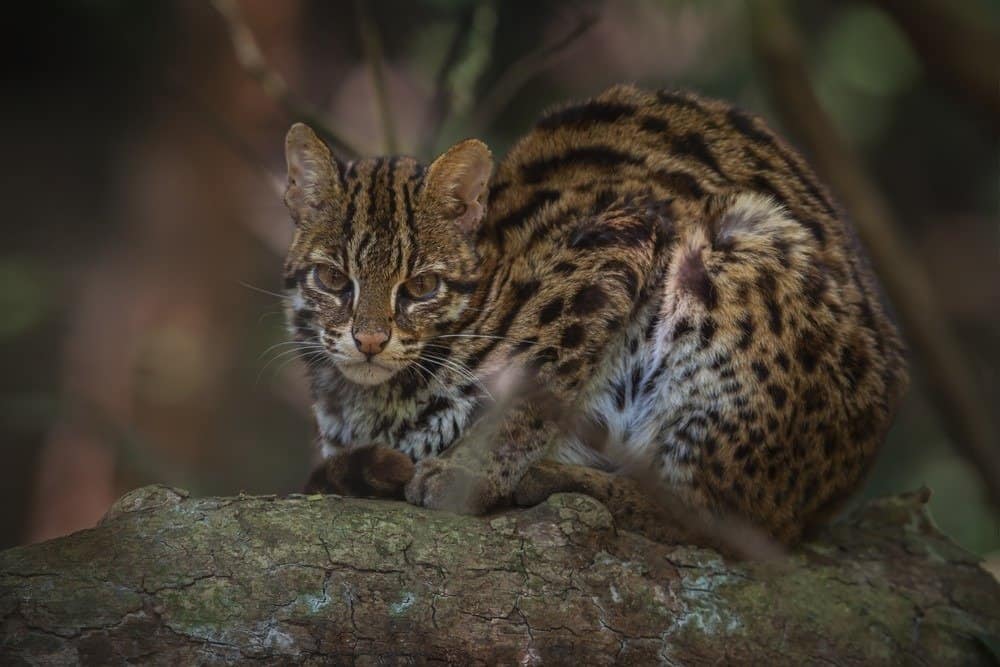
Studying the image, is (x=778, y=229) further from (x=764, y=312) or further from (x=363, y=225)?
(x=363, y=225)

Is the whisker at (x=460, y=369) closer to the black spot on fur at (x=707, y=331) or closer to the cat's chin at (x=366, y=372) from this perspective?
the cat's chin at (x=366, y=372)

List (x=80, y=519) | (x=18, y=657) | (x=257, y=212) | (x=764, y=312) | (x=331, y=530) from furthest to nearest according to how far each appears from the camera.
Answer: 1. (x=257, y=212)
2. (x=80, y=519)
3. (x=764, y=312)
4. (x=331, y=530)
5. (x=18, y=657)

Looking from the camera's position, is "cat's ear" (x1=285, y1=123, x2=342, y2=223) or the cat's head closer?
the cat's head

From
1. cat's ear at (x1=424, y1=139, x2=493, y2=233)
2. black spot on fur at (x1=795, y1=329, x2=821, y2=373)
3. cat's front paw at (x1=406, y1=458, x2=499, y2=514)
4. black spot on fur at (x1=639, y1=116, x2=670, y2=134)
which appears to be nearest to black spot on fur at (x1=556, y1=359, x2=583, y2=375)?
cat's front paw at (x1=406, y1=458, x2=499, y2=514)

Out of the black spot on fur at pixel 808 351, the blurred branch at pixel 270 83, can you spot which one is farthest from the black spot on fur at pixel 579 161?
the blurred branch at pixel 270 83

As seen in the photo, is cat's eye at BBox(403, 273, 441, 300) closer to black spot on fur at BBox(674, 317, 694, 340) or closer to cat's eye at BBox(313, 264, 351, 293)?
cat's eye at BBox(313, 264, 351, 293)

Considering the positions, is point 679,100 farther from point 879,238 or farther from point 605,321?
point 879,238

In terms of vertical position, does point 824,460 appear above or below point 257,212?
below

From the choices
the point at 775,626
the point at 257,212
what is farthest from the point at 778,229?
the point at 257,212

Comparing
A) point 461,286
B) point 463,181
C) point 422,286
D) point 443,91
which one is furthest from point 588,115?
point 443,91
